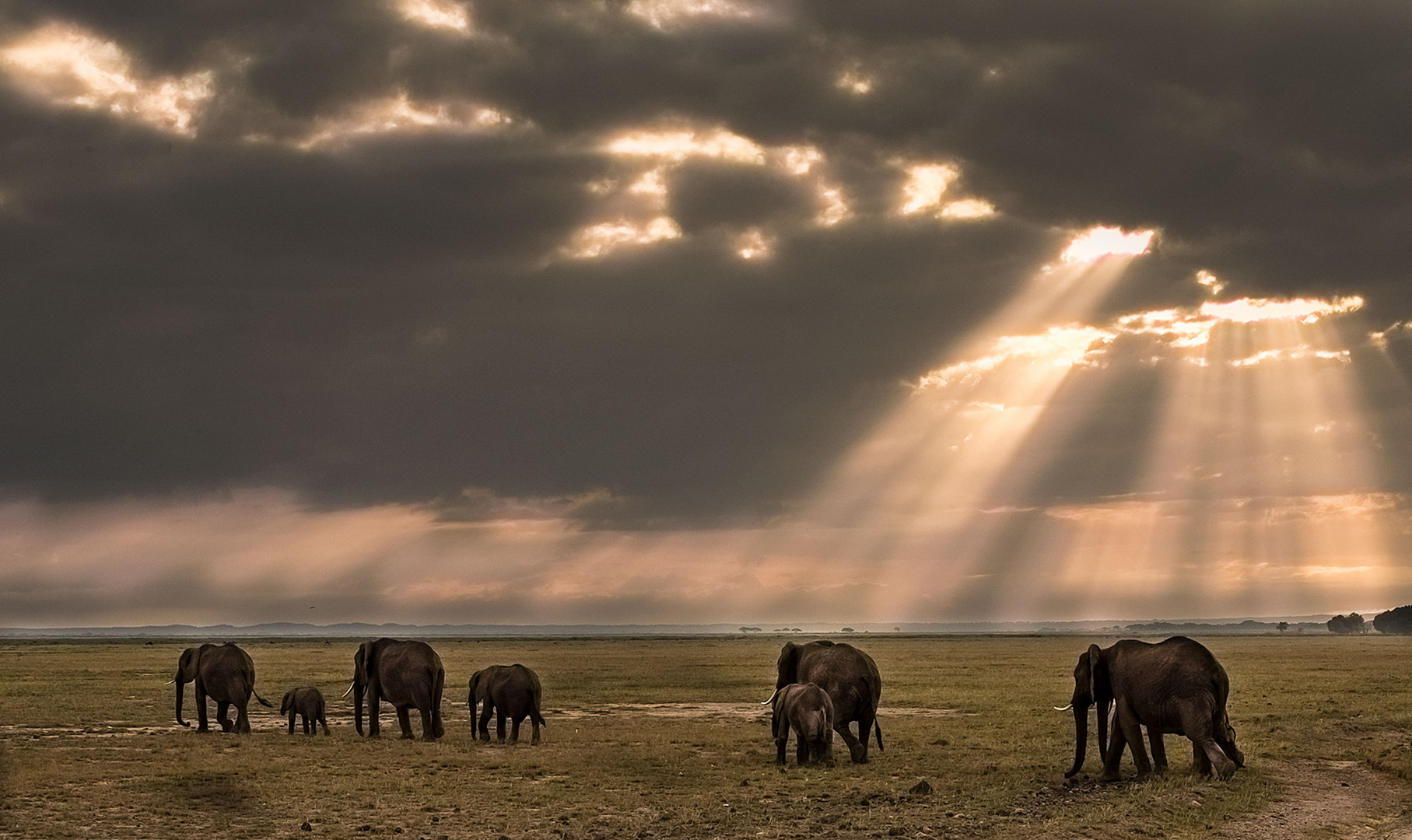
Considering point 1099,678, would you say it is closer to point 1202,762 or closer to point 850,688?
point 1202,762

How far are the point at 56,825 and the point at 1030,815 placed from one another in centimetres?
1630

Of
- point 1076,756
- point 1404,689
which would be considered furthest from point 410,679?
point 1404,689

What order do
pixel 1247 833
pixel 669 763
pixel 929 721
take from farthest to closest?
pixel 929 721, pixel 669 763, pixel 1247 833

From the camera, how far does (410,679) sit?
3309 centimetres

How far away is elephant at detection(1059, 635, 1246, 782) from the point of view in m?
22.9

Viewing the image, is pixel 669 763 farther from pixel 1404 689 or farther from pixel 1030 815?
pixel 1404 689

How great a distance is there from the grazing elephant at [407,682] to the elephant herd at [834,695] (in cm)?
3

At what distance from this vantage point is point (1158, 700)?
926 inches

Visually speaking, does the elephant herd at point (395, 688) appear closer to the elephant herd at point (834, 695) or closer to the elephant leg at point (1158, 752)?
the elephant herd at point (834, 695)

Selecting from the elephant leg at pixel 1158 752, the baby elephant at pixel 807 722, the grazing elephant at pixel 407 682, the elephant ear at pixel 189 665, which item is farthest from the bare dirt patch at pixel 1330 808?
the elephant ear at pixel 189 665

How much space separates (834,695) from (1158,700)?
7709 mm

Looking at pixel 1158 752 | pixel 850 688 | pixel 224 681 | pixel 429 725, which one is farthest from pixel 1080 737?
pixel 224 681

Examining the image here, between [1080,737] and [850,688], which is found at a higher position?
[850,688]

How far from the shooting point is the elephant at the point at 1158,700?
902 inches
